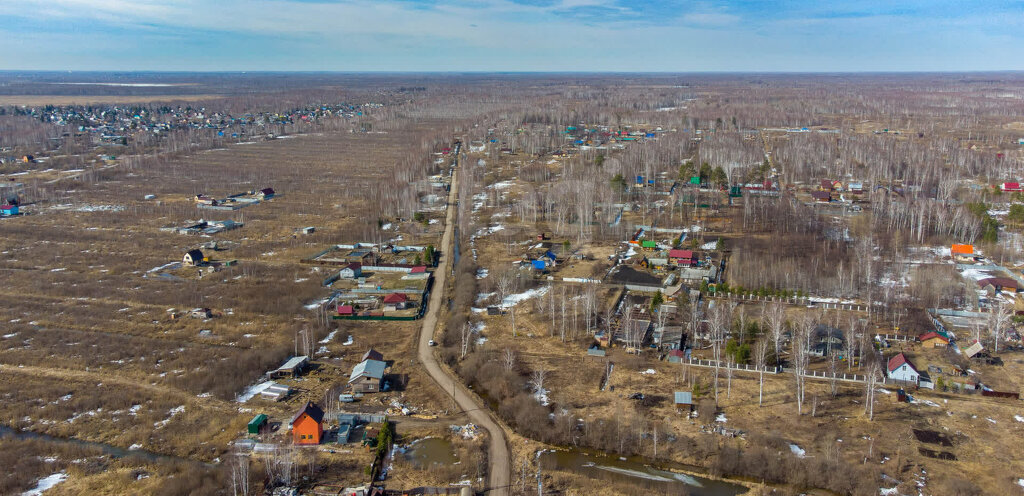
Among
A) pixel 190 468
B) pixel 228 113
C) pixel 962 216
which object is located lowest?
pixel 190 468

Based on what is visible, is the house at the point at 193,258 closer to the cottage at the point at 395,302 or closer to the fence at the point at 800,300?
the cottage at the point at 395,302

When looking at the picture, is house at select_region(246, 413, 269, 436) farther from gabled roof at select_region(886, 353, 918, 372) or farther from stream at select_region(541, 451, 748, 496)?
gabled roof at select_region(886, 353, 918, 372)

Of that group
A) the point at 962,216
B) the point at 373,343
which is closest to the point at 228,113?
the point at 373,343

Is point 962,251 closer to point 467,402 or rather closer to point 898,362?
point 898,362

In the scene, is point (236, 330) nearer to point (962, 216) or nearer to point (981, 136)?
point (962, 216)

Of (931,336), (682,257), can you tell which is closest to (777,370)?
(931,336)

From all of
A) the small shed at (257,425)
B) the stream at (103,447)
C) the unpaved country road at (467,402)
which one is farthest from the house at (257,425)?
the unpaved country road at (467,402)
